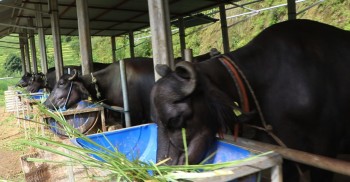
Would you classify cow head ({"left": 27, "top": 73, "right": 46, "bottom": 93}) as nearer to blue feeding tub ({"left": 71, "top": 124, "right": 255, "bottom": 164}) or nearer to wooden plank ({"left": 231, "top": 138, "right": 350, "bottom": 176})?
blue feeding tub ({"left": 71, "top": 124, "right": 255, "bottom": 164})

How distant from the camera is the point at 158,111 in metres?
A: 2.08

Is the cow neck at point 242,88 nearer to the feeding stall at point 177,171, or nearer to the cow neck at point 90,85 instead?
the feeding stall at point 177,171

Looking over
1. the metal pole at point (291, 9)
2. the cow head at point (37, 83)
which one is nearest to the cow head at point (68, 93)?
the cow head at point (37, 83)

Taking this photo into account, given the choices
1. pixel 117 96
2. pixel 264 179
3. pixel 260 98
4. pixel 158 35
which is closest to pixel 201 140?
pixel 264 179

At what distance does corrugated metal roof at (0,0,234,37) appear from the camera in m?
10.1

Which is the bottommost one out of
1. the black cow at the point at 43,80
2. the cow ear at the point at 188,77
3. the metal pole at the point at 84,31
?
the cow ear at the point at 188,77

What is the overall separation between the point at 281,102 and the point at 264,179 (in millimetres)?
1147

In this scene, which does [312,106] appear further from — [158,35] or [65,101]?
[65,101]

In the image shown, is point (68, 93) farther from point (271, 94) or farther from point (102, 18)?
point (102, 18)

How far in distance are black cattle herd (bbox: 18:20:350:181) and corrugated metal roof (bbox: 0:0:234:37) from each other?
7332mm

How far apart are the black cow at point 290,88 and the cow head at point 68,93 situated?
3274 millimetres

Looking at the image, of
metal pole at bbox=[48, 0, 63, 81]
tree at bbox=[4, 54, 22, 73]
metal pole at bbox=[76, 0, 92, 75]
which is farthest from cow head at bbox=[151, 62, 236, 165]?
tree at bbox=[4, 54, 22, 73]

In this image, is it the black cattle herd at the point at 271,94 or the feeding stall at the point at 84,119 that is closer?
the black cattle herd at the point at 271,94

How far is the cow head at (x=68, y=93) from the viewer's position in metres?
5.22
